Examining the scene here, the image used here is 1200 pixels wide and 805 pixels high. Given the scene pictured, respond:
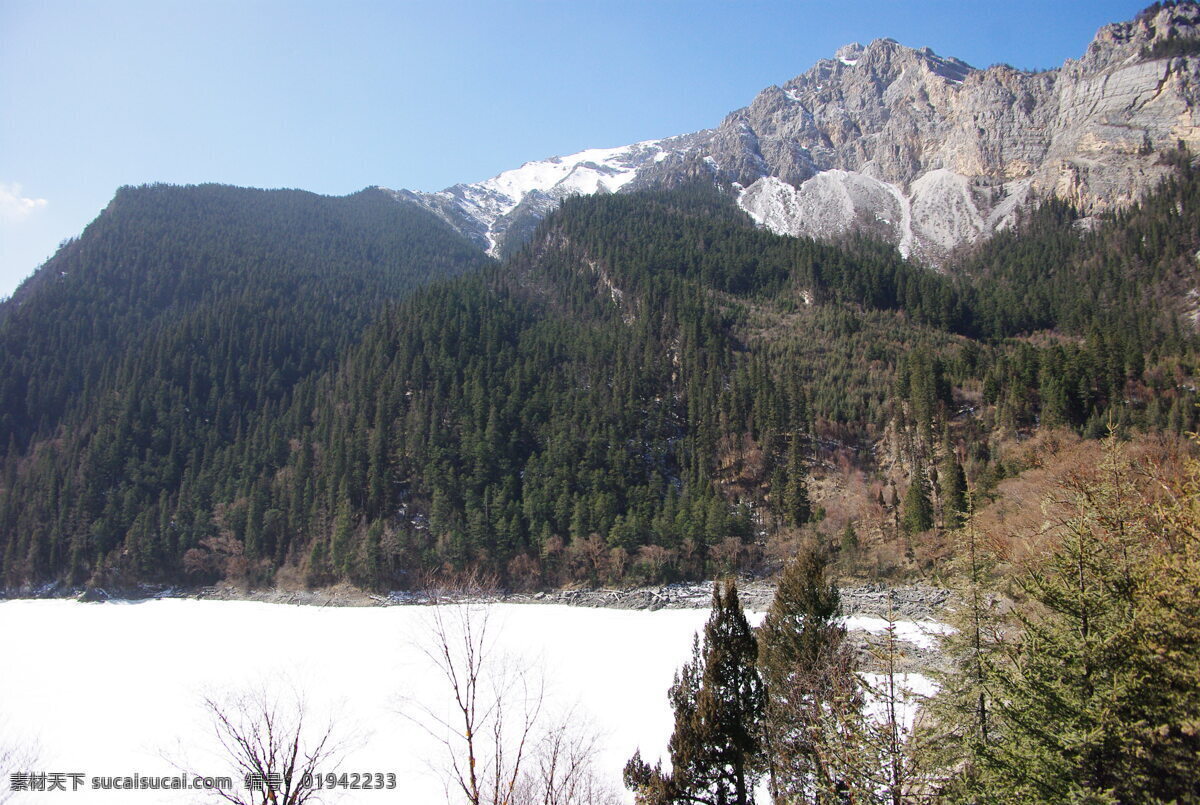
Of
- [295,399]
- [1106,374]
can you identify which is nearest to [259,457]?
[295,399]

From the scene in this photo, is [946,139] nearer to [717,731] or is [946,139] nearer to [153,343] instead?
[717,731]

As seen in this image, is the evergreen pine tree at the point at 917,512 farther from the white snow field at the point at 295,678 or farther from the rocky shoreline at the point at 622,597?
the white snow field at the point at 295,678

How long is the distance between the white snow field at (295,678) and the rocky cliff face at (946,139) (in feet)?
393

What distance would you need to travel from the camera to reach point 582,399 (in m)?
68.4

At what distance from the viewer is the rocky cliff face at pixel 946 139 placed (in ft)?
345

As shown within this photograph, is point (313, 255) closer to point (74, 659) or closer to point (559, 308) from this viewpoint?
point (559, 308)

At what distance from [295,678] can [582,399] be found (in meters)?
43.8

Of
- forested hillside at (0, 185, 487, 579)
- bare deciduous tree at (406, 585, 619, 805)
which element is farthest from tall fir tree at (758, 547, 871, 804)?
forested hillside at (0, 185, 487, 579)

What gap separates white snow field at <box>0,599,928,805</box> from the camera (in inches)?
844

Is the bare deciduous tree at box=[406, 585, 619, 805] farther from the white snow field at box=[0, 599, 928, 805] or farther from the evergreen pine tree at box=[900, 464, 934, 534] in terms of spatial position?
the evergreen pine tree at box=[900, 464, 934, 534]

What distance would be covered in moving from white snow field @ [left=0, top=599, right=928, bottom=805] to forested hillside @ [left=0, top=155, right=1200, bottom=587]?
10466mm

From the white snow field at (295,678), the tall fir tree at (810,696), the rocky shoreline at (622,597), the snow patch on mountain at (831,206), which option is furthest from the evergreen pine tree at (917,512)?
the snow patch on mountain at (831,206)

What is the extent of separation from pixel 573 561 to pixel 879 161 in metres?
152

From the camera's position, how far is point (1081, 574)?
789 centimetres
